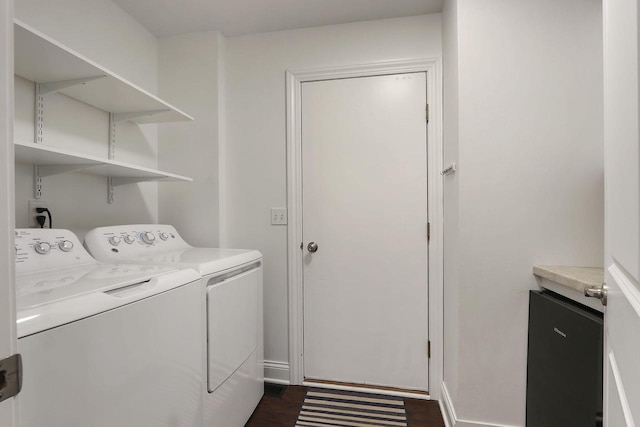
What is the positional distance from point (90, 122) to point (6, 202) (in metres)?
1.65

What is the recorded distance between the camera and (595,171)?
4.81ft

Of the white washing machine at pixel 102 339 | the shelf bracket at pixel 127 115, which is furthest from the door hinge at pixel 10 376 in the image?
the shelf bracket at pixel 127 115

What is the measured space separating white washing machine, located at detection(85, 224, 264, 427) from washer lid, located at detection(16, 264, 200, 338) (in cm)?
18

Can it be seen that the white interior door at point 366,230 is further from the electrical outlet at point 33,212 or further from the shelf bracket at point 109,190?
the electrical outlet at point 33,212

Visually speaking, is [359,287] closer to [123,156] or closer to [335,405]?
[335,405]

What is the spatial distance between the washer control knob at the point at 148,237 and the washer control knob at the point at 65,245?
0.41m

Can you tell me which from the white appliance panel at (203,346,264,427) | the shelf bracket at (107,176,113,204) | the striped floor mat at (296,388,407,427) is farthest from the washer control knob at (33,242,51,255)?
the striped floor mat at (296,388,407,427)

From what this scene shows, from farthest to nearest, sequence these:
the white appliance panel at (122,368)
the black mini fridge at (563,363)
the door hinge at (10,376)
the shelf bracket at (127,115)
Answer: the shelf bracket at (127,115) → the black mini fridge at (563,363) → the white appliance panel at (122,368) → the door hinge at (10,376)

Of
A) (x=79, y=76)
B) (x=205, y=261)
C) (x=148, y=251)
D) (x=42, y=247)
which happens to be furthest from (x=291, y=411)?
(x=79, y=76)

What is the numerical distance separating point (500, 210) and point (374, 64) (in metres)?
1.16

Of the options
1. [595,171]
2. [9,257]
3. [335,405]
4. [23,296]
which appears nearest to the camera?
[9,257]

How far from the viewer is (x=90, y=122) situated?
1744mm

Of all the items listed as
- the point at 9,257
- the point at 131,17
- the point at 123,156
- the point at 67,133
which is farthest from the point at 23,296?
the point at 131,17

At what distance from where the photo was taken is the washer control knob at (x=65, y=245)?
4.41 feet
